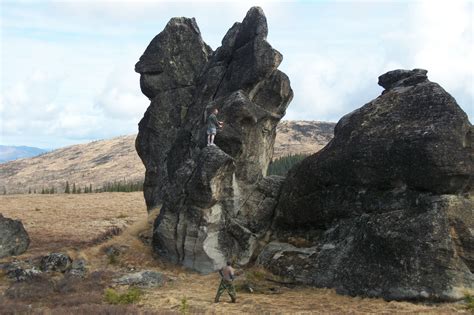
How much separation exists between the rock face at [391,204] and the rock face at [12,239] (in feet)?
57.2

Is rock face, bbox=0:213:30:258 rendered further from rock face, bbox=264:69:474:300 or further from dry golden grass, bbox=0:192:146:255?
rock face, bbox=264:69:474:300

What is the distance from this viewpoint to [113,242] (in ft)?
126

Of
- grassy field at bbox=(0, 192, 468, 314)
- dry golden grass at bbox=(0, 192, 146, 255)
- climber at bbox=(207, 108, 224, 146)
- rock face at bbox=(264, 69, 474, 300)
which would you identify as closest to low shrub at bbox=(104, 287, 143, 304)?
grassy field at bbox=(0, 192, 468, 314)

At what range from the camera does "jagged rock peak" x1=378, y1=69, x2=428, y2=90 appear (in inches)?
1287

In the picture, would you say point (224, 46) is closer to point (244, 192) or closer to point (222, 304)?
point (244, 192)

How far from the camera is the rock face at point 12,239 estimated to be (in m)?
36.5

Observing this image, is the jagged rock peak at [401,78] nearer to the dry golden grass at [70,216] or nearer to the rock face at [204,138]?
the rock face at [204,138]

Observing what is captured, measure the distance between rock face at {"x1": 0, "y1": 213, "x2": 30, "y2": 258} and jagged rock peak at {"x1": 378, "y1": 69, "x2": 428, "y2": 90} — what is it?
1075 inches

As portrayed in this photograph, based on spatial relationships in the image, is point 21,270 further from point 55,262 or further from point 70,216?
point 70,216

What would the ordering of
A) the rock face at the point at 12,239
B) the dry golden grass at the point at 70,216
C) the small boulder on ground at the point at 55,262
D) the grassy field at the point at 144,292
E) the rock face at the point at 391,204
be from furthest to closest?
1. the dry golden grass at the point at 70,216
2. the rock face at the point at 12,239
3. the small boulder on ground at the point at 55,262
4. the rock face at the point at 391,204
5. the grassy field at the point at 144,292

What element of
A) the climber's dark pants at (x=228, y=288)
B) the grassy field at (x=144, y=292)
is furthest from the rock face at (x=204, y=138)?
the climber's dark pants at (x=228, y=288)

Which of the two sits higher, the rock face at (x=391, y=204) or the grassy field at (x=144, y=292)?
the rock face at (x=391, y=204)

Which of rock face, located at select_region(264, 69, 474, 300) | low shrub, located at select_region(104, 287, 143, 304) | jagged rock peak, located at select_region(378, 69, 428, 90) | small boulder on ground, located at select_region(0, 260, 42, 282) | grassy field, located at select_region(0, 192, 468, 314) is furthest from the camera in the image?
jagged rock peak, located at select_region(378, 69, 428, 90)

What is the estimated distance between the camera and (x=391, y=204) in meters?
27.9
